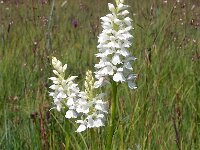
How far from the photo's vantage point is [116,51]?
202 centimetres

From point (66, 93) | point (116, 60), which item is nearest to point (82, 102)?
point (66, 93)

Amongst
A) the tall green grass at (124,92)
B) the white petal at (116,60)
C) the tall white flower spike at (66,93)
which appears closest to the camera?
the white petal at (116,60)

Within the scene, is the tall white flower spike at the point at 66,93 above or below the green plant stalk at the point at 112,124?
above

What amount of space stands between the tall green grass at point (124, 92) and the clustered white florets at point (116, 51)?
219 millimetres

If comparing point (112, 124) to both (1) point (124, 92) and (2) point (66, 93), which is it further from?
(1) point (124, 92)

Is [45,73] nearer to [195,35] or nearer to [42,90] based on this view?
[42,90]

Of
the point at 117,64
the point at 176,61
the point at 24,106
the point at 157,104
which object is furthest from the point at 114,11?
the point at 176,61

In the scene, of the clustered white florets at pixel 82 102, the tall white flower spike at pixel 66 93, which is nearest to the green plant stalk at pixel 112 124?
the clustered white florets at pixel 82 102

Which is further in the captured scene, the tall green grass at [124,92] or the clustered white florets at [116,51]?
the tall green grass at [124,92]

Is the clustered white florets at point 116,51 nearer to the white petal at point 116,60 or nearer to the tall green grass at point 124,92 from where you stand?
the white petal at point 116,60

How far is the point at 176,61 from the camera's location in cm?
473

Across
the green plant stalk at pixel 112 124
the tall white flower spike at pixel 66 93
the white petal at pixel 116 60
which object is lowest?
the green plant stalk at pixel 112 124

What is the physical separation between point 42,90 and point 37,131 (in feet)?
2.96

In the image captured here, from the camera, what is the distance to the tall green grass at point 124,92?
2.88 meters
